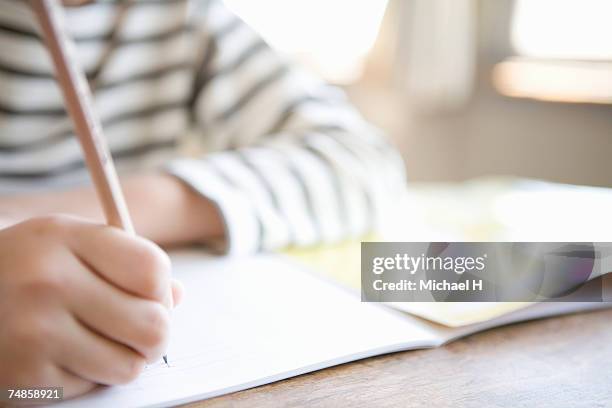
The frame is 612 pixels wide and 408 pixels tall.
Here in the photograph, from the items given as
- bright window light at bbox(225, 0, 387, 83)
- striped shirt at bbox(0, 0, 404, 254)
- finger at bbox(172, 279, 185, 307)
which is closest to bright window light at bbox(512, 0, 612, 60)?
bright window light at bbox(225, 0, 387, 83)

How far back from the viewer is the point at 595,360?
35 cm

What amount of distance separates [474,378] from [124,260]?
17cm

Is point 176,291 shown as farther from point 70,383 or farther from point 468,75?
point 468,75

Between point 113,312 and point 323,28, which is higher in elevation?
Answer: point 323,28

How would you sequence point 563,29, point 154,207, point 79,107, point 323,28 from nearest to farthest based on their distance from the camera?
point 79,107
point 154,207
point 563,29
point 323,28

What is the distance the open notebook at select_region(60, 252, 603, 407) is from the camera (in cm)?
30

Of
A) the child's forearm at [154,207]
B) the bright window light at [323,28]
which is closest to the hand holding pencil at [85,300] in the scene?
the child's forearm at [154,207]

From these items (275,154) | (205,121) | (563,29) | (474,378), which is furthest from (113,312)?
(563,29)

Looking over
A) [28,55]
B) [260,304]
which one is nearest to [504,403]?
[260,304]

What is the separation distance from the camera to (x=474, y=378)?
0.32 m

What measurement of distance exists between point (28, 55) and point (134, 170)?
15 cm

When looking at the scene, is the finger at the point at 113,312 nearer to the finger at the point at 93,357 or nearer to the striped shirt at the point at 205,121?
the finger at the point at 93,357

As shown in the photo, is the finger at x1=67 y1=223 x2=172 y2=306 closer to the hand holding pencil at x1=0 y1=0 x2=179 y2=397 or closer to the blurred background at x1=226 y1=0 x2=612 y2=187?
the hand holding pencil at x1=0 y1=0 x2=179 y2=397

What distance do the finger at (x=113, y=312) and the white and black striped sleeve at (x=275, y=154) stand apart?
223 mm
